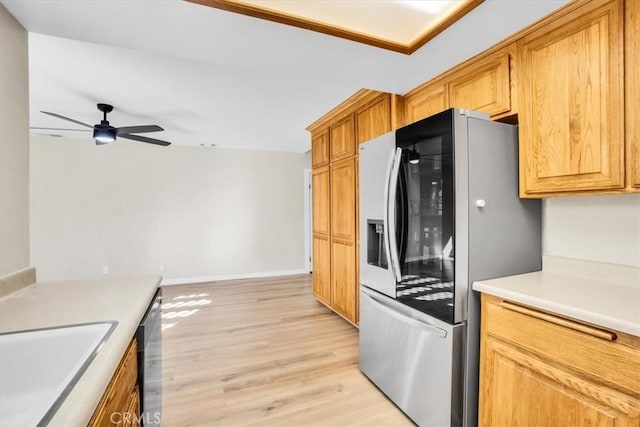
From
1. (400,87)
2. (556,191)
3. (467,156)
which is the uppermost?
(400,87)

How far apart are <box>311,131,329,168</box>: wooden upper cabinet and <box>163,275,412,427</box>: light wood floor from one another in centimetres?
190

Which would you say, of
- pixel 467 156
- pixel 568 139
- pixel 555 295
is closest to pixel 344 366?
pixel 555 295

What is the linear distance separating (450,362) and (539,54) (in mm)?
1674

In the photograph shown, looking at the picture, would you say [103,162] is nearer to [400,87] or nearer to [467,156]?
[400,87]

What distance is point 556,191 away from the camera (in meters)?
1.47

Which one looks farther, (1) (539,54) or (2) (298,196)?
(2) (298,196)

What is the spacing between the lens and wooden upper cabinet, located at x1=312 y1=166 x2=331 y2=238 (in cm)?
355

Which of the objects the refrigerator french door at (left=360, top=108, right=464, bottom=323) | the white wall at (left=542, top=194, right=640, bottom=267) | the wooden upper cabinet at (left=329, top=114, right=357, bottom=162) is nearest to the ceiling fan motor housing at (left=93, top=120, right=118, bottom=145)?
the wooden upper cabinet at (left=329, top=114, right=357, bottom=162)

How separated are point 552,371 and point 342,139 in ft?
8.52

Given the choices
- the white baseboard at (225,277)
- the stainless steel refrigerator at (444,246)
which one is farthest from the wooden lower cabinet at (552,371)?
the white baseboard at (225,277)

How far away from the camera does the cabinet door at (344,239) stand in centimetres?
297

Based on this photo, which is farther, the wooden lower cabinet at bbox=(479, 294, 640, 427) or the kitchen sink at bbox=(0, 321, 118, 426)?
the wooden lower cabinet at bbox=(479, 294, 640, 427)

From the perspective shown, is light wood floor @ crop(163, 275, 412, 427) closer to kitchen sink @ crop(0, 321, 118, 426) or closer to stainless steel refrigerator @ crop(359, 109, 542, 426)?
stainless steel refrigerator @ crop(359, 109, 542, 426)

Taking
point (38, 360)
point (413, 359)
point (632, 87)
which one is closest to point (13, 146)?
point (38, 360)
